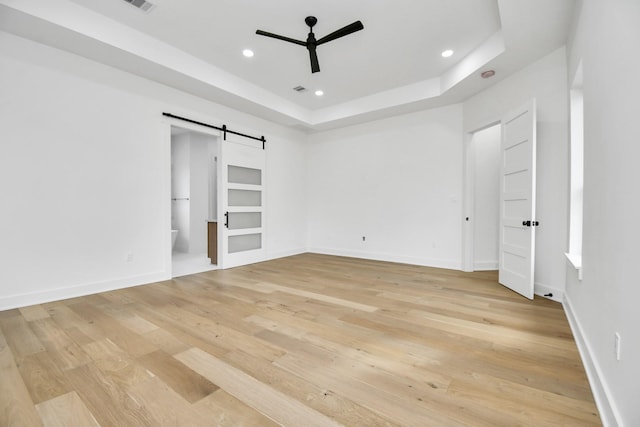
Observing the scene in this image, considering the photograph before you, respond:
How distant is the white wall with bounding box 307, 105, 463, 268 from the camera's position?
5000 mm

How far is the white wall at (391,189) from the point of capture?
16.4 feet

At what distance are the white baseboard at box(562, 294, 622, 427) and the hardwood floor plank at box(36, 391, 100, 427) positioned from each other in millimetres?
2435

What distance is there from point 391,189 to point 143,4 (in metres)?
4.55

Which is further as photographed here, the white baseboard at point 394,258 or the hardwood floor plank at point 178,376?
the white baseboard at point 394,258

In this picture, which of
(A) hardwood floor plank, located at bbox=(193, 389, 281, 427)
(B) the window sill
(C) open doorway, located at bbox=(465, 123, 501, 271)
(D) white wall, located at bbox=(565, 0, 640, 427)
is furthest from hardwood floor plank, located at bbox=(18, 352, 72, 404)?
(C) open doorway, located at bbox=(465, 123, 501, 271)

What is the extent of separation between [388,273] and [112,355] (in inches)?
145

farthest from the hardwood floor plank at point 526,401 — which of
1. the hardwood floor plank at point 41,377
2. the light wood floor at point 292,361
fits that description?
the hardwood floor plank at point 41,377

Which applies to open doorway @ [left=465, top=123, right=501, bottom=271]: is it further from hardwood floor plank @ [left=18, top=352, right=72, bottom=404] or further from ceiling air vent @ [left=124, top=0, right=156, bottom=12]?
hardwood floor plank @ [left=18, top=352, right=72, bottom=404]

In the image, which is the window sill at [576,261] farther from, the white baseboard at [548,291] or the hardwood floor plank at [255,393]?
the hardwood floor plank at [255,393]

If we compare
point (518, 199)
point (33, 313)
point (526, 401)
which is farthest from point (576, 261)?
point (33, 313)

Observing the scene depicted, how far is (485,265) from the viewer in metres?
4.86

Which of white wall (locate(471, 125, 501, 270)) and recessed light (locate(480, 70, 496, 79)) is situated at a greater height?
recessed light (locate(480, 70, 496, 79))

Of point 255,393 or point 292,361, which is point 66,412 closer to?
point 255,393

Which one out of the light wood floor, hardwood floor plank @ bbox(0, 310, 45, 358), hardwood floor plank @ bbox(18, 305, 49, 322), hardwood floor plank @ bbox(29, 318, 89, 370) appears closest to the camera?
the light wood floor
